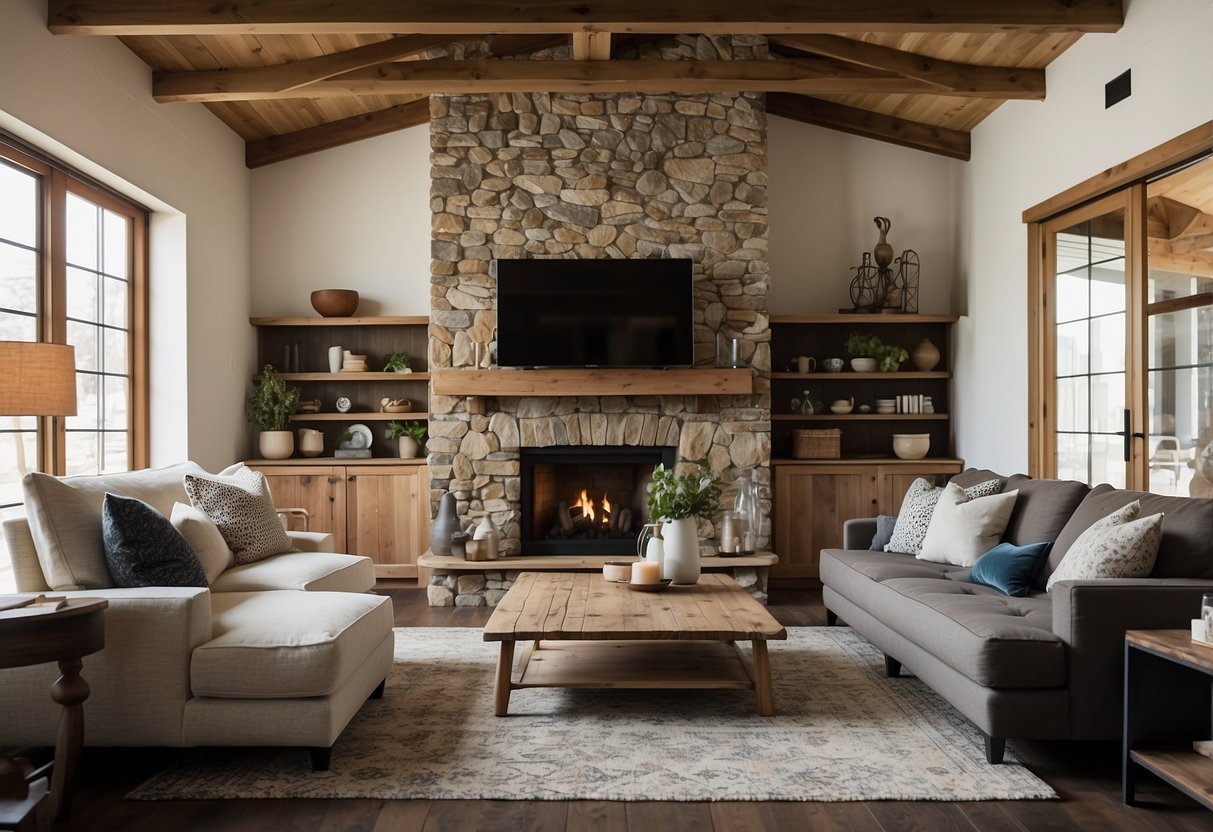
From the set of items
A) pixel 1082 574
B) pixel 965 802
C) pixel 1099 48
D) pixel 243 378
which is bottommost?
pixel 965 802

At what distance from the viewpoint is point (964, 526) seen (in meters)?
4.14

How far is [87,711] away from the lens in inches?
109

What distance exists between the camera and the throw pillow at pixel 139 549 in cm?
301

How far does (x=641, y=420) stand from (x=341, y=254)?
2.58 metres

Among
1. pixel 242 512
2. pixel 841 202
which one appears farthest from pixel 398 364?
pixel 841 202

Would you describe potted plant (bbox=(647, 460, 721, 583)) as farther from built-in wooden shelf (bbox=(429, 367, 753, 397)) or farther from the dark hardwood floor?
built-in wooden shelf (bbox=(429, 367, 753, 397))

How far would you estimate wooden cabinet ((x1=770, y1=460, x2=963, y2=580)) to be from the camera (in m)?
6.19

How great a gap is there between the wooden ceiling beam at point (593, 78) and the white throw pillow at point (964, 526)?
250cm

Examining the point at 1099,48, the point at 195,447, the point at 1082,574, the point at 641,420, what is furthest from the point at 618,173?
the point at 1082,574

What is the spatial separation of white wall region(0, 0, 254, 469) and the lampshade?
5.28ft

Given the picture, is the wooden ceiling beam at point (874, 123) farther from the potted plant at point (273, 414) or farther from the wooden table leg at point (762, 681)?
the wooden table leg at point (762, 681)

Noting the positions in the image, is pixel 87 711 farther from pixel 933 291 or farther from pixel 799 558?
pixel 933 291

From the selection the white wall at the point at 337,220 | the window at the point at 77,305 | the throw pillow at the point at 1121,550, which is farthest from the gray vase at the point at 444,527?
the throw pillow at the point at 1121,550

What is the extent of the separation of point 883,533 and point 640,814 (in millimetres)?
2636
